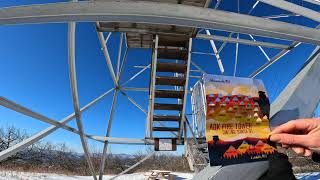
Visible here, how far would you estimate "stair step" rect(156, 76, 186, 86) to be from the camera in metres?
9.96

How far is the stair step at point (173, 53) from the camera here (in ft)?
31.7

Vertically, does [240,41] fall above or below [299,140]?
above

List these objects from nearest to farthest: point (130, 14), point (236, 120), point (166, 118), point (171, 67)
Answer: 1. point (236, 120)
2. point (130, 14)
3. point (171, 67)
4. point (166, 118)

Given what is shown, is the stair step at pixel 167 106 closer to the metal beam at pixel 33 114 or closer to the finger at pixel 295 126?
the metal beam at pixel 33 114

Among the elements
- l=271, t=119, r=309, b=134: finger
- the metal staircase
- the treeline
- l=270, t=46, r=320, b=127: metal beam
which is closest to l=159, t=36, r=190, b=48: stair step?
the metal staircase

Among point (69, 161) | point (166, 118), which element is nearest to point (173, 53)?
point (166, 118)

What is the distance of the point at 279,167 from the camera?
2.01 meters

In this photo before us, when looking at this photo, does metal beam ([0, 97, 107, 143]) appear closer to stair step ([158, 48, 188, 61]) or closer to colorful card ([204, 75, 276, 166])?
stair step ([158, 48, 188, 61])

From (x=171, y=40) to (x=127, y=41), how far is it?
2.70 meters

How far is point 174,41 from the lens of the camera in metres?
9.68

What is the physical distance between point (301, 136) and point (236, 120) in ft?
2.51

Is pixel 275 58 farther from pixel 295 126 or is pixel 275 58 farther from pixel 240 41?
pixel 295 126

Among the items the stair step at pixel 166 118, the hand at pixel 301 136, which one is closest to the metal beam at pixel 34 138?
the stair step at pixel 166 118

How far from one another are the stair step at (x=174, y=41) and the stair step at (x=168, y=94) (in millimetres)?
1518
